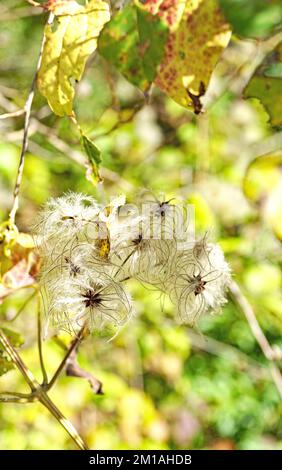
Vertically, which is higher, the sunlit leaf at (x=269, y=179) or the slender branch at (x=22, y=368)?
the sunlit leaf at (x=269, y=179)

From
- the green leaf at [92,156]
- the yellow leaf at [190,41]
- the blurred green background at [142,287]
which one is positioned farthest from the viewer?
the blurred green background at [142,287]

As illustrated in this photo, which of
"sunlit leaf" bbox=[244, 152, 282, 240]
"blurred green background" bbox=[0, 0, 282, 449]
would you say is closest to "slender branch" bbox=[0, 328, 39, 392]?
"sunlit leaf" bbox=[244, 152, 282, 240]

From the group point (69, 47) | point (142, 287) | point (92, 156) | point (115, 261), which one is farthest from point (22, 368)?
point (142, 287)

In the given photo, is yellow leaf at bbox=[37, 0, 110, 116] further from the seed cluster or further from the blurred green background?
the blurred green background

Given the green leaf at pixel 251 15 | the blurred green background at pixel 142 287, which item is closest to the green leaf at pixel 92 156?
the green leaf at pixel 251 15

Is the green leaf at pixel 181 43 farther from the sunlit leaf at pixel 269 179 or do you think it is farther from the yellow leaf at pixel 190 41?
the sunlit leaf at pixel 269 179
